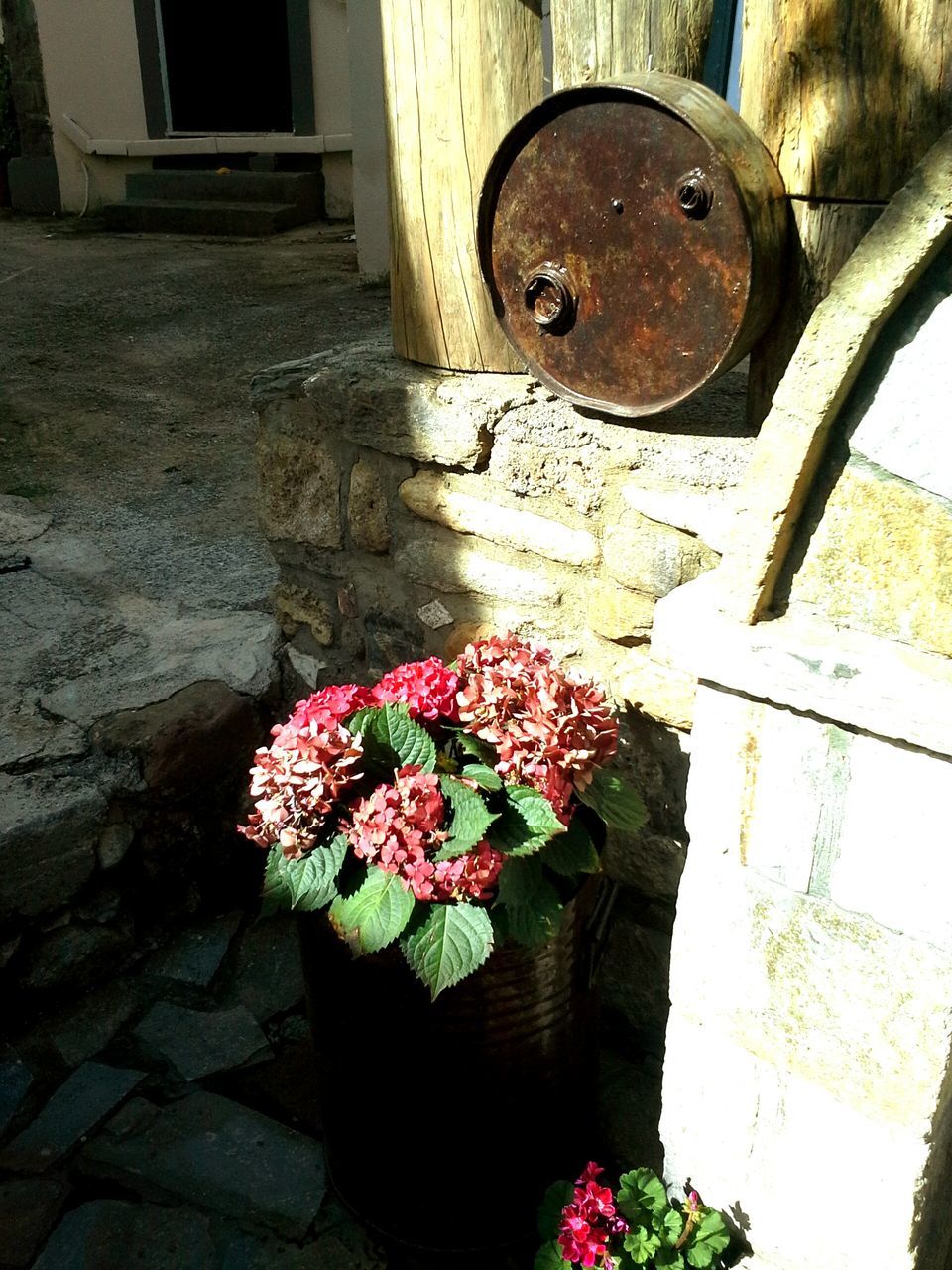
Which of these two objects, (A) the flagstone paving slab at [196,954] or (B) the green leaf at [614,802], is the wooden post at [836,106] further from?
(A) the flagstone paving slab at [196,954]

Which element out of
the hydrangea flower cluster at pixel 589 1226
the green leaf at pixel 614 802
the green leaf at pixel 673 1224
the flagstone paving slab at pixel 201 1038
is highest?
the green leaf at pixel 614 802

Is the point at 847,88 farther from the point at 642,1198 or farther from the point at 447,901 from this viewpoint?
the point at 642,1198

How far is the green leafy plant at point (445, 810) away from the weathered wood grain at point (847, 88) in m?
0.86

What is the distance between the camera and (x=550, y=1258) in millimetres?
1838

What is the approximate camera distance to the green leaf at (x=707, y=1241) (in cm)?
172

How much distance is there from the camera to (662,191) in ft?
5.93

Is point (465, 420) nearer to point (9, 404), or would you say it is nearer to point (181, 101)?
point (9, 404)

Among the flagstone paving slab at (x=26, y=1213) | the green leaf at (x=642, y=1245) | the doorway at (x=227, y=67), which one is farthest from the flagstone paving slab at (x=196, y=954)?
the doorway at (x=227, y=67)

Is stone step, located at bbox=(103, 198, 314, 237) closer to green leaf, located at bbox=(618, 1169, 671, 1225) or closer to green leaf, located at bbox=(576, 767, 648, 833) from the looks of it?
green leaf, located at bbox=(576, 767, 648, 833)

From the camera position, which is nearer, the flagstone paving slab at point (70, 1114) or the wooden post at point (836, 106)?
the wooden post at point (836, 106)

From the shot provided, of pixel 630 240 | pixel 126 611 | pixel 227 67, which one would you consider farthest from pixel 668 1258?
pixel 227 67

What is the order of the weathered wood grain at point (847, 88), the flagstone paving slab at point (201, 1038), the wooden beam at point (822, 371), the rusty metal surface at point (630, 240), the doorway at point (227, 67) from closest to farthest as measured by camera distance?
the wooden beam at point (822, 371) → the weathered wood grain at point (847, 88) → the rusty metal surface at point (630, 240) → the flagstone paving slab at point (201, 1038) → the doorway at point (227, 67)

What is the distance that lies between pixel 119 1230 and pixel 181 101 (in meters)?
8.60

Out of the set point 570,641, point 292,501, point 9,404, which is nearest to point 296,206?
point 9,404
